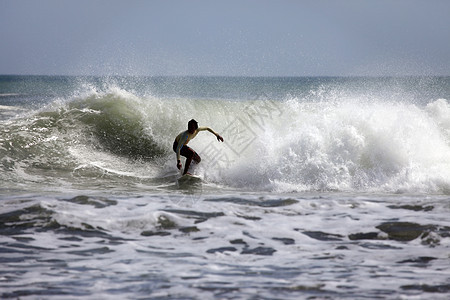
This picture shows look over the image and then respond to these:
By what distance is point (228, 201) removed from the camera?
811 cm

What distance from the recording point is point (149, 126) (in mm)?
14125

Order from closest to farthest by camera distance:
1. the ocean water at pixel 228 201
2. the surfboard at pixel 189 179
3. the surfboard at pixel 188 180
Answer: the ocean water at pixel 228 201, the surfboard at pixel 188 180, the surfboard at pixel 189 179

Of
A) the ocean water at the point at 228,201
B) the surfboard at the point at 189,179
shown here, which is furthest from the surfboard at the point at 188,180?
the ocean water at the point at 228,201

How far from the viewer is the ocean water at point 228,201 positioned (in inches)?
191

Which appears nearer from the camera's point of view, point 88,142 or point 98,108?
point 88,142

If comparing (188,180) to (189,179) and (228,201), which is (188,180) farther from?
(228,201)

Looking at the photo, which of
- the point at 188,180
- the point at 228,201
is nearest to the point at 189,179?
the point at 188,180

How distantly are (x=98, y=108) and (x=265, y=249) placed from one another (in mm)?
10163

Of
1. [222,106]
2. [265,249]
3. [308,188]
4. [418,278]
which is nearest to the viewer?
[418,278]

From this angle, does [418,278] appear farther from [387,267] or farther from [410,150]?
[410,150]

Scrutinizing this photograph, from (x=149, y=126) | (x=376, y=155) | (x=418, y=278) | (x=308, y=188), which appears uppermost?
(x=149, y=126)

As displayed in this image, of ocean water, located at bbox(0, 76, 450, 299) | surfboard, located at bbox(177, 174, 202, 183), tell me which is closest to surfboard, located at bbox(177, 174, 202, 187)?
surfboard, located at bbox(177, 174, 202, 183)

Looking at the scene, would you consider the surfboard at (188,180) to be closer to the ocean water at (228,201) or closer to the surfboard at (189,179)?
the surfboard at (189,179)

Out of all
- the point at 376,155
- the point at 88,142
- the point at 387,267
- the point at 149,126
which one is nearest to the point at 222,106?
the point at 149,126
